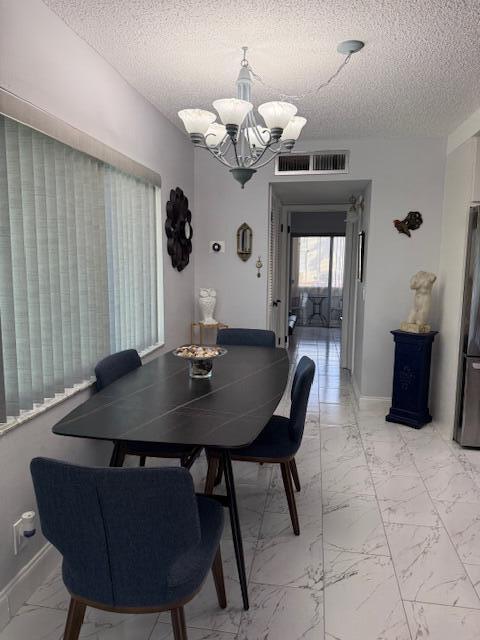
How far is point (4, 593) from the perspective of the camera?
180 centimetres

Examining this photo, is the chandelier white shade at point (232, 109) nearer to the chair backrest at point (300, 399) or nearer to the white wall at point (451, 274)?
the chair backrest at point (300, 399)

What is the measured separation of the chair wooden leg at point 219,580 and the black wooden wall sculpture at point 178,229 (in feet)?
8.26

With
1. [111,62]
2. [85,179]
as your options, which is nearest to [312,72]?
[111,62]

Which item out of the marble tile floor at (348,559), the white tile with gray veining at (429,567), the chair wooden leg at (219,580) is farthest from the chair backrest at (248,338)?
the chair wooden leg at (219,580)

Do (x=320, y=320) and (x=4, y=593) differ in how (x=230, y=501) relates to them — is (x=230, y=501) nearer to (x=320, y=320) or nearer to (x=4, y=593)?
(x=4, y=593)

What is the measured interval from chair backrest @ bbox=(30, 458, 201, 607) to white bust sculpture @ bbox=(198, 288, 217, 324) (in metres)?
3.15

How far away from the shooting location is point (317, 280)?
988cm

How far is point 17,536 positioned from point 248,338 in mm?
2063

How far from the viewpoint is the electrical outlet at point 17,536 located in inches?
73.1

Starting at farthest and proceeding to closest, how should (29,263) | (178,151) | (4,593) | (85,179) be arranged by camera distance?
(178,151)
(85,179)
(29,263)
(4,593)

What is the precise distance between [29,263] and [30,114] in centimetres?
61

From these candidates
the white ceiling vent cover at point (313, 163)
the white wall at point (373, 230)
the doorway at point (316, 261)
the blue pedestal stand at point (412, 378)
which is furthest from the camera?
the doorway at point (316, 261)

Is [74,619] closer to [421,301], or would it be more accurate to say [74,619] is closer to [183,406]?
[183,406]

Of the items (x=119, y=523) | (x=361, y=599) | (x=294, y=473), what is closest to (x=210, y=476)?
(x=294, y=473)
